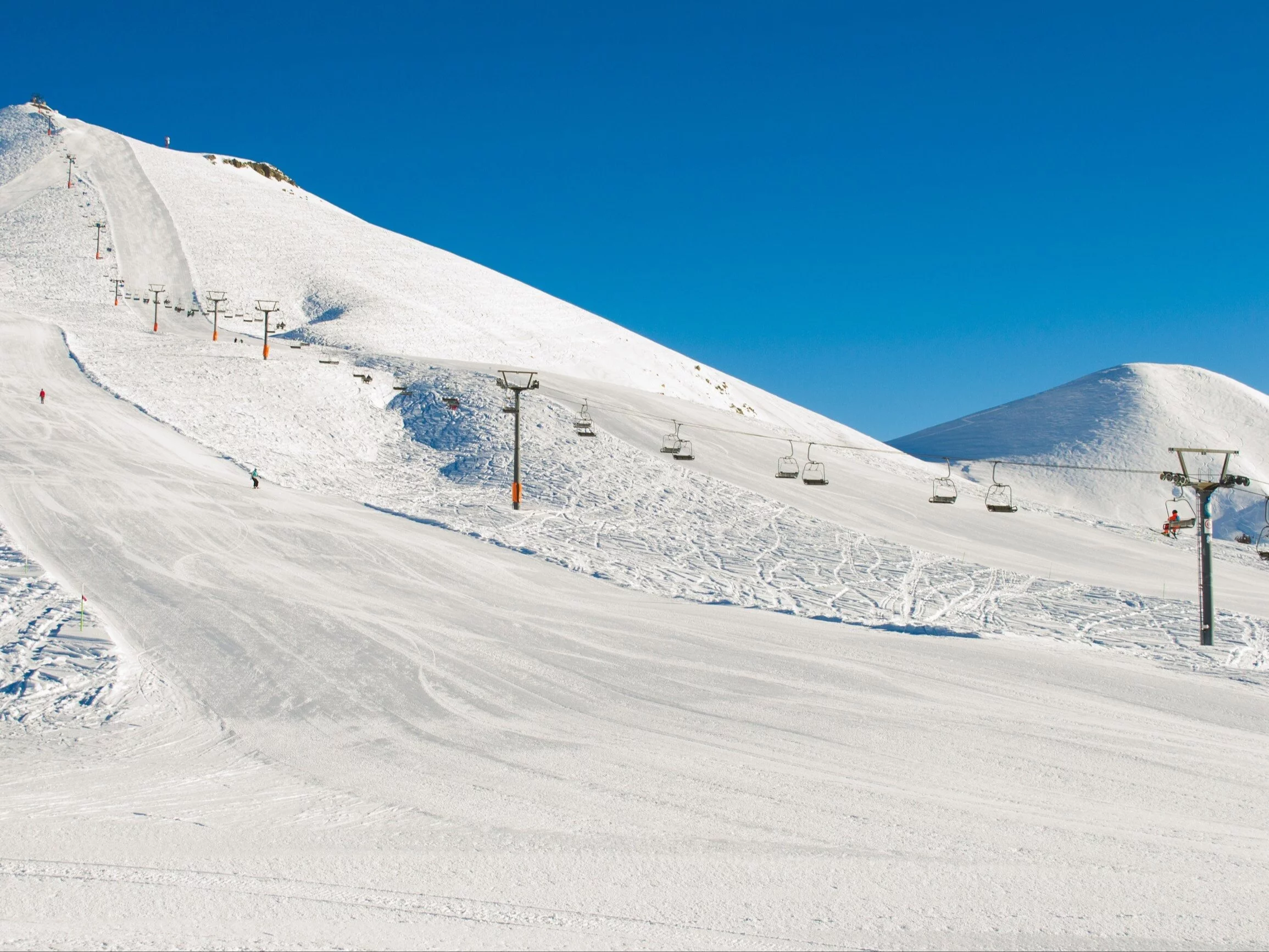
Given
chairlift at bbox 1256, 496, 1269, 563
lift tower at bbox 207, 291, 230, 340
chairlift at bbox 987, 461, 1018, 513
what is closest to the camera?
chairlift at bbox 1256, 496, 1269, 563

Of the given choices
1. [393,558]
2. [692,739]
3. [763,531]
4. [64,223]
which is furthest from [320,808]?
[64,223]

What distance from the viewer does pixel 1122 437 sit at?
99812mm

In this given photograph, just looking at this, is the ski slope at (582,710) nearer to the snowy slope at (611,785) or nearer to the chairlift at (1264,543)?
the snowy slope at (611,785)

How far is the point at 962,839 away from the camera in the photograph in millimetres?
8656

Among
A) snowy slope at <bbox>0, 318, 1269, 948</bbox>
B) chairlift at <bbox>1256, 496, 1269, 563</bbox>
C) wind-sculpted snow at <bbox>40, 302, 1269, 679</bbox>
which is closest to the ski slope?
snowy slope at <bbox>0, 318, 1269, 948</bbox>

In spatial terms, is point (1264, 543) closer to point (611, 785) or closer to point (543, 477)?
point (543, 477)

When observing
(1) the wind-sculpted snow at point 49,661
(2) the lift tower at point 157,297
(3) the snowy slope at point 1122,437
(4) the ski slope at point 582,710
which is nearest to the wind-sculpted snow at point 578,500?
(4) the ski slope at point 582,710

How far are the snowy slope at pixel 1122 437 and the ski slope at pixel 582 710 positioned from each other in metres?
45.8

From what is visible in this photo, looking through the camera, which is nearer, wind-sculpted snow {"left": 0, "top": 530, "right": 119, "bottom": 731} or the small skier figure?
wind-sculpted snow {"left": 0, "top": 530, "right": 119, "bottom": 731}

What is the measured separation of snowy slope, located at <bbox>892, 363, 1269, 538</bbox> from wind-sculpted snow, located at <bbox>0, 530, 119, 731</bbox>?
72306 millimetres

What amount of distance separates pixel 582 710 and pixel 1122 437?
100m

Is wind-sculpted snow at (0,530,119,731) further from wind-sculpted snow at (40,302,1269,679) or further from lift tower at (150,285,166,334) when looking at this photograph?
lift tower at (150,285,166,334)

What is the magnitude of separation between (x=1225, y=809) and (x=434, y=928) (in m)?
7.78

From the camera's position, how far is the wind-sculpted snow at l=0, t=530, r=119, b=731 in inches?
486
